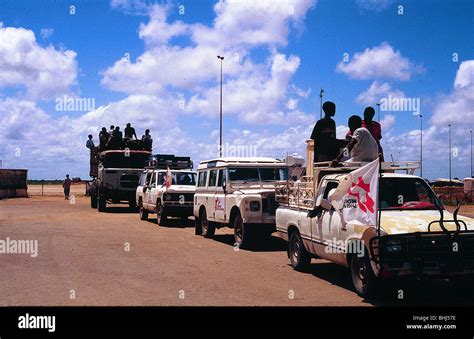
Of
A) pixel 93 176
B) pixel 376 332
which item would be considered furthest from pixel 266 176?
pixel 93 176

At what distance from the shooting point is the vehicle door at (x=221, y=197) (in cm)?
1556

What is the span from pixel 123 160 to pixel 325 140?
19.5 meters

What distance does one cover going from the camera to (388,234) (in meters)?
7.94

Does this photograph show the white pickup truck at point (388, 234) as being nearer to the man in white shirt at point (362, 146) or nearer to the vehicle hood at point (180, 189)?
the man in white shirt at point (362, 146)

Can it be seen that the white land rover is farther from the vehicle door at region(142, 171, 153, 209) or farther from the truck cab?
the truck cab

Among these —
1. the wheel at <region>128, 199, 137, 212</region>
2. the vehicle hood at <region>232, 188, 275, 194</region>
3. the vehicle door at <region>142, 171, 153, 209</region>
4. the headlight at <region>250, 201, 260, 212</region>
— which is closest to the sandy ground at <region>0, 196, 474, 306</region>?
the headlight at <region>250, 201, 260, 212</region>

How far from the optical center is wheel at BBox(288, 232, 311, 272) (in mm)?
11078

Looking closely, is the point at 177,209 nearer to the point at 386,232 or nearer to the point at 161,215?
the point at 161,215

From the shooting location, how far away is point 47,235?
18.0 metres

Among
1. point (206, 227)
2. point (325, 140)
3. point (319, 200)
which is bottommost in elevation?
point (206, 227)

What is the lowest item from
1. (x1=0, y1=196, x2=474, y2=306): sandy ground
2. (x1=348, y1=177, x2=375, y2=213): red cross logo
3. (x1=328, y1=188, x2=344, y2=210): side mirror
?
(x1=0, y1=196, x2=474, y2=306): sandy ground

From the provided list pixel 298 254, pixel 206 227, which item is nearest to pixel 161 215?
pixel 206 227

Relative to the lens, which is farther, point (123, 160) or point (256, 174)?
point (123, 160)

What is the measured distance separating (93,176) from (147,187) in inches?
396
